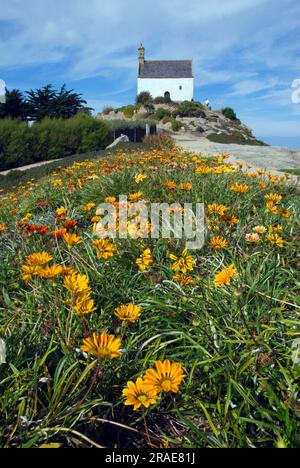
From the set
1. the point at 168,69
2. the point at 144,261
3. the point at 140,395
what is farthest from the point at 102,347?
the point at 168,69

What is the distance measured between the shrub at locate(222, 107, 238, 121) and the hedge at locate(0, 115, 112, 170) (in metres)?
32.3

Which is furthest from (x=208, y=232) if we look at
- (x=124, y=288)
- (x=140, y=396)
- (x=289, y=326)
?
(x=140, y=396)

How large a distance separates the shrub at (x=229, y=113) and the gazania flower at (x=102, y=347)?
175 ft

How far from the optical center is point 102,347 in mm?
1052

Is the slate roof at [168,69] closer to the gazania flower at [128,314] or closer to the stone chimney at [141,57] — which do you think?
the stone chimney at [141,57]

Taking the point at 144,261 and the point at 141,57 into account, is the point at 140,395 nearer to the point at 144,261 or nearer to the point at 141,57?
the point at 144,261

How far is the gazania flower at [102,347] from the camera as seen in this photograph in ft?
3.35

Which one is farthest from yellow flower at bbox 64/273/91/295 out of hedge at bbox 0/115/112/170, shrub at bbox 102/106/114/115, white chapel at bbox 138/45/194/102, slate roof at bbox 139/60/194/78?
slate roof at bbox 139/60/194/78

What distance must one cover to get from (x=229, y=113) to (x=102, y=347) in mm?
53956

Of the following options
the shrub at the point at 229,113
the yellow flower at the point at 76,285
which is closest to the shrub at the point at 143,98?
the shrub at the point at 229,113

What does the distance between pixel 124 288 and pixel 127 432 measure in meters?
0.78

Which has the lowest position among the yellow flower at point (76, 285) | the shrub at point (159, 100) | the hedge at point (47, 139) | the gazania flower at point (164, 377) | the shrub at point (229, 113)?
the gazania flower at point (164, 377)

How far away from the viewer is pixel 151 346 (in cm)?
152

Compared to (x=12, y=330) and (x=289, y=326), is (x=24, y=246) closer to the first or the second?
(x=12, y=330)
